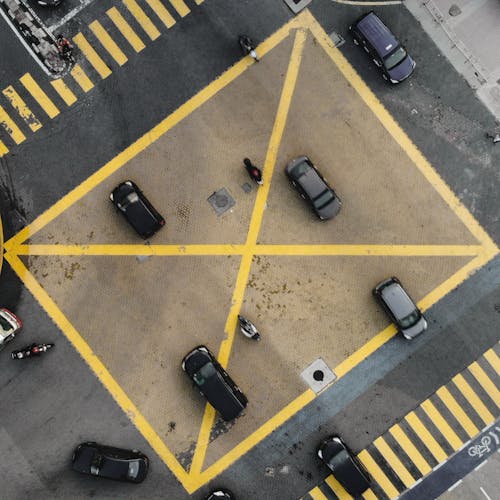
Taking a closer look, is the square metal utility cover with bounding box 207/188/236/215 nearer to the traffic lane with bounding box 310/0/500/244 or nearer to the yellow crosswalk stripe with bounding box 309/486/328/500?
the traffic lane with bounding box 310/0/500/244

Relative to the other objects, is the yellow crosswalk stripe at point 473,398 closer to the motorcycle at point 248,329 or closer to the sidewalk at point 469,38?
the motorcycle at point 248,329

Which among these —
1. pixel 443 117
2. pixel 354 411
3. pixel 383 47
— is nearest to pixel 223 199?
pixel 383 47

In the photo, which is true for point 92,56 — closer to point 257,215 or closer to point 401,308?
point 257,215

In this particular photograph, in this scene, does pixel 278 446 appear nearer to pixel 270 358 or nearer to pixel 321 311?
pixel 270 358

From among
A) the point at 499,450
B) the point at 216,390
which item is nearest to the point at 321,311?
the point at 216,390

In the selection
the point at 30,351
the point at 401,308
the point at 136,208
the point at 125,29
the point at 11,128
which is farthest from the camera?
the point at 125,29
